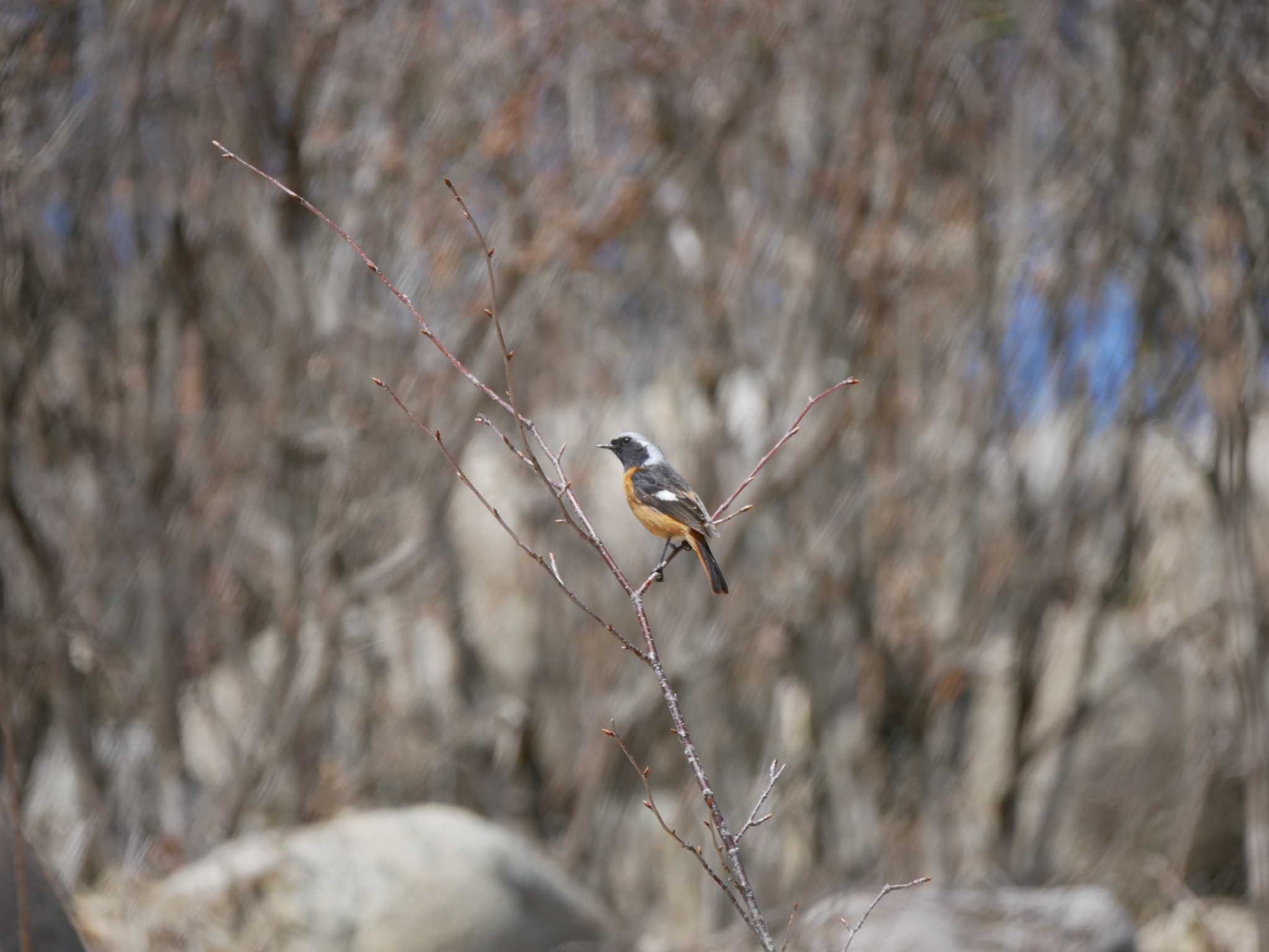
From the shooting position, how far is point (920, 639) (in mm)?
7984

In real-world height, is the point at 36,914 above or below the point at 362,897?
above

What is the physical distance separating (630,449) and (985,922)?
4.32 metres

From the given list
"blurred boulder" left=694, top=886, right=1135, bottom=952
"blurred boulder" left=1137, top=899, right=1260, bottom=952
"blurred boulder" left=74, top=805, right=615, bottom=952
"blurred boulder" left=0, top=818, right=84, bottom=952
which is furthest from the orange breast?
"blurred boulder" left=1137, top=899, right=1260, bottom=952

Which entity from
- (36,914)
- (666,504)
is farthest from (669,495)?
(36,914)

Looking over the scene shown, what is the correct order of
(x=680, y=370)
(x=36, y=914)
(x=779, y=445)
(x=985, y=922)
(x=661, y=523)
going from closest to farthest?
(x=779, y=445)
(x=661, y=523)
(x=36, y=914)
(x=985, y=922)
(x=680, y=370)

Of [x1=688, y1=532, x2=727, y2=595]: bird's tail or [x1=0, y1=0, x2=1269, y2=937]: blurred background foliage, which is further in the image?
[x1=0, y1=0, x2=1269, y2=937]: blurred background foliage

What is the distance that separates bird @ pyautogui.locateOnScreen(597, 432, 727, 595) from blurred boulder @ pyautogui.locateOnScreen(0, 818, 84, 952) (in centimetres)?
192

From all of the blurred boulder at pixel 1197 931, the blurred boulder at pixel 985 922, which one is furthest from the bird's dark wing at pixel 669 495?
the blurred boulder at pixel 1197 931

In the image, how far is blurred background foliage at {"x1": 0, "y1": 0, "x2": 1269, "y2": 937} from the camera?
6379mm

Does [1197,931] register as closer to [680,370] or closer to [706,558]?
[680,370]

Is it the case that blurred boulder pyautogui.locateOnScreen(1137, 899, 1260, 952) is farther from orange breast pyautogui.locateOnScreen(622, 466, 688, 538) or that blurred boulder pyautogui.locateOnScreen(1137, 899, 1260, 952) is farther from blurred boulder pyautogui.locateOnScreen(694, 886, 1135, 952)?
orange breast pyautogui.locateOnScreen(622, 466, 688, 538)

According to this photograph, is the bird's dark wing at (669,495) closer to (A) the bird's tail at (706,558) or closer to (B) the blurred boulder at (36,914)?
(A) the bird's tail at (706,558)

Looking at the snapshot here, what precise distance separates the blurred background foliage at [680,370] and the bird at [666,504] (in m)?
4.16

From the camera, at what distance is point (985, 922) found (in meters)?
5.61
